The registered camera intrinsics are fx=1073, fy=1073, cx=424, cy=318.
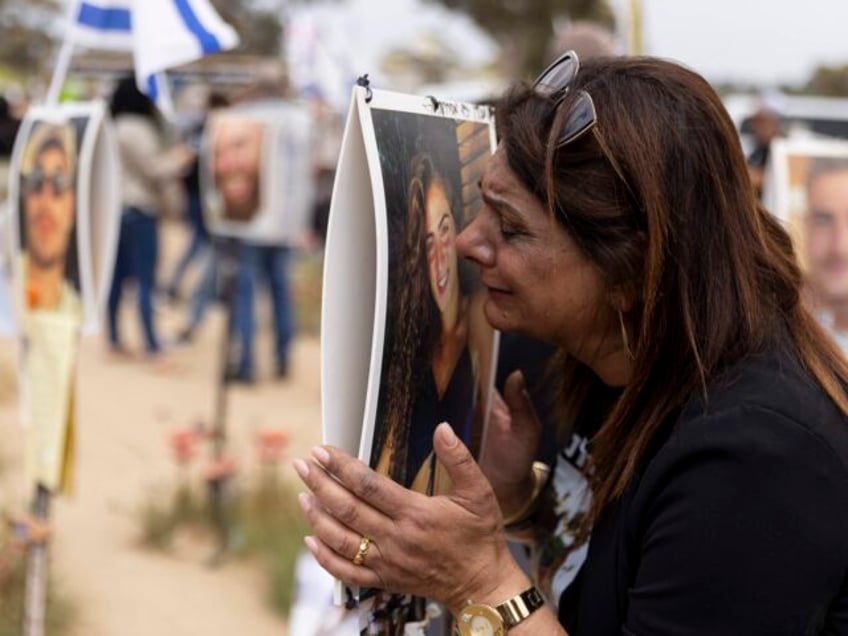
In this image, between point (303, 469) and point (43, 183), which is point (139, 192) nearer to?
point (43, 183)

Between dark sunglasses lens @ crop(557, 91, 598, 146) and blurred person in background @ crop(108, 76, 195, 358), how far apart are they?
16.1 feet

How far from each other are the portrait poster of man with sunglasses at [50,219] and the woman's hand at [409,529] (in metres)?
1.31

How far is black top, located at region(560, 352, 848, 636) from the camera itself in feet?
3.74

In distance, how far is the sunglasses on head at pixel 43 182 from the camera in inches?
93.2

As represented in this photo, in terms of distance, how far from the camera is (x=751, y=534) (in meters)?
1.14

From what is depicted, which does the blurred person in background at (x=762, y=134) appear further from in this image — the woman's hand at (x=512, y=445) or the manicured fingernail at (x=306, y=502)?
the manicured fingernail at (x=306, y=502)

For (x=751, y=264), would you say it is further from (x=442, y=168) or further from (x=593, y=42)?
(x=593, y=42)

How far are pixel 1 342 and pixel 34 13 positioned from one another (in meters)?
18.7

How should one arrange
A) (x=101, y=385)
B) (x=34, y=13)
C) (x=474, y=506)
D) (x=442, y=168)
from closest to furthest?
1. (x=474, y=506)
2. (x=442, y=168)
3. (x=101, y=385)
4. (x=34, y=13)

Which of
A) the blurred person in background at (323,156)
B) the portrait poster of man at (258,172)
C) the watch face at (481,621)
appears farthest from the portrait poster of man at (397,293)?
the blurred person in background at (323,156)

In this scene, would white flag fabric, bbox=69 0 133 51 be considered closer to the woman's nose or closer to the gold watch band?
the woman's nose

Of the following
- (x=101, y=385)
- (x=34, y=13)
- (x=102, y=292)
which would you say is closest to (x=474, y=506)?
(x=102, y=292)

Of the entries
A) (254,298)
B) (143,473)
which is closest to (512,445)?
(143,473)

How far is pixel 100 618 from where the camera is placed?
3697 mm
